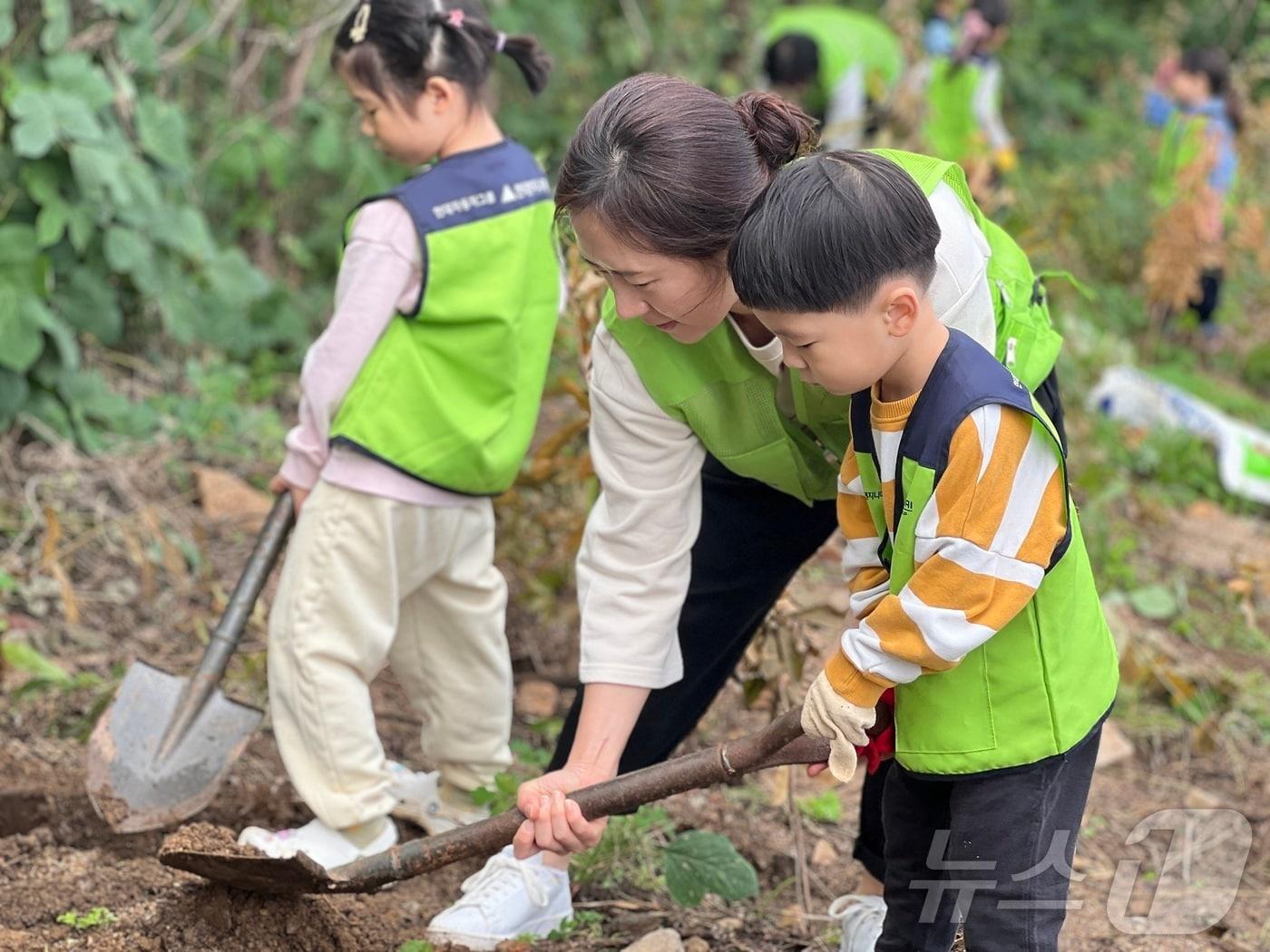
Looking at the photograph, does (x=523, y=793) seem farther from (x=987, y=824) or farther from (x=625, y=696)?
(x=987, y=824)

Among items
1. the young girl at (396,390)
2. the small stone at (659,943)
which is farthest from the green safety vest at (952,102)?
the small stone at (659,943)

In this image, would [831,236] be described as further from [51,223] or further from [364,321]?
[51,223]

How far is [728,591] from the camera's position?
2.20 metres

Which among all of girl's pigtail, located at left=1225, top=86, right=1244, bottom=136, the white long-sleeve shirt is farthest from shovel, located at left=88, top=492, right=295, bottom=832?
girl's pigtail, located at left=1225, top=86, right=1244, bottom=136

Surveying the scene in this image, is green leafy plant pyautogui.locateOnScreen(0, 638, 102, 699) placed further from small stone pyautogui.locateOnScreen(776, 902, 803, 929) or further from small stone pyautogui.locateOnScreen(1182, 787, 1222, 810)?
small stone pyautogui.locateOnScreen(1182, 787, 1222, 810)

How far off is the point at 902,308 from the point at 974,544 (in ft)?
0.88

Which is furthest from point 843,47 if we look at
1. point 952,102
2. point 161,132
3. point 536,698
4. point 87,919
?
point 87,919

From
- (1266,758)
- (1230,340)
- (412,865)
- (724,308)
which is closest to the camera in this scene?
(724,308)

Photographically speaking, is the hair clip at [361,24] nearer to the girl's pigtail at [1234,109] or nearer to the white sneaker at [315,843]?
the white sneaker at [315,843]

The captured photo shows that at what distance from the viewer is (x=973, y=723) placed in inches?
65.7

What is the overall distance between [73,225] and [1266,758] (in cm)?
319

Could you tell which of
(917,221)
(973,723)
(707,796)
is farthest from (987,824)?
(707,796)

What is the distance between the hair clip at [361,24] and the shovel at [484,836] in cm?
135

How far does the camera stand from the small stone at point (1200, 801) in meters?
3.14
